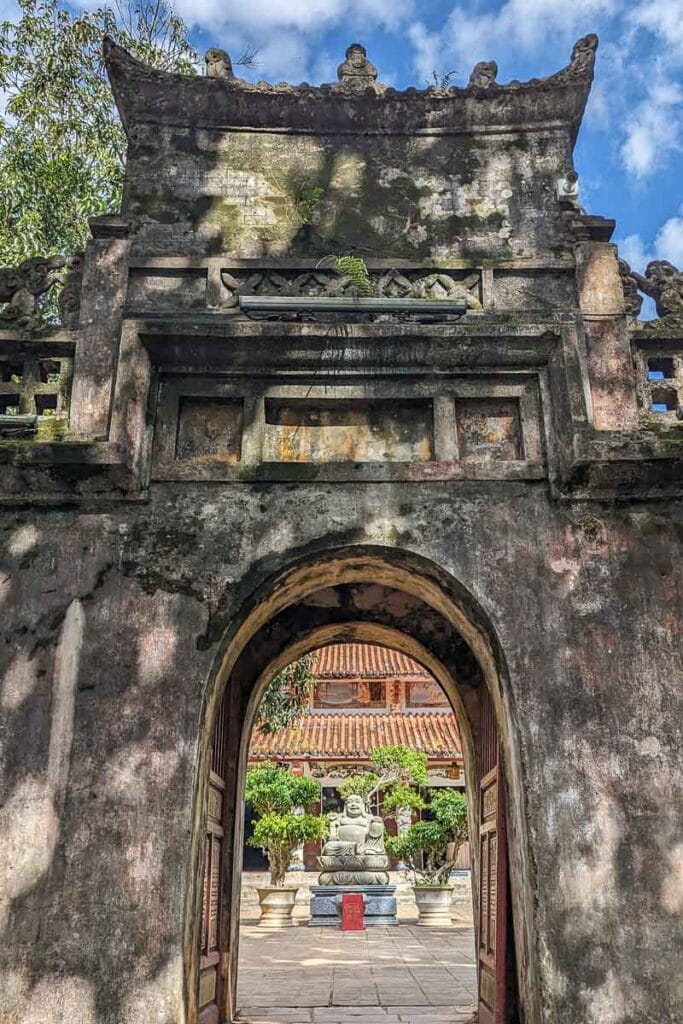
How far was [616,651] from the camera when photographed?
5590mm

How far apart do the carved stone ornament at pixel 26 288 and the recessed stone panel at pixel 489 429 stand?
3195 millimetres

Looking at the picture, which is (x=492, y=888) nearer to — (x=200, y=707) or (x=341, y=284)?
(x=200, y=707)

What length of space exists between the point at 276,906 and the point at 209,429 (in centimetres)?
1651

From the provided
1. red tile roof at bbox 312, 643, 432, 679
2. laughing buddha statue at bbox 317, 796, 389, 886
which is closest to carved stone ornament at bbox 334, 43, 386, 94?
laughing buddha statue at bbox 317, 796, 389, 886

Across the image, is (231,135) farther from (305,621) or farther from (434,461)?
(305,621)

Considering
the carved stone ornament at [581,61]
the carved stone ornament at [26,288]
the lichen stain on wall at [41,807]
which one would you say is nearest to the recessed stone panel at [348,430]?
the carved stone ornament at [26,288]

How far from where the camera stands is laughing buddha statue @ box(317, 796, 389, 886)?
21.0m

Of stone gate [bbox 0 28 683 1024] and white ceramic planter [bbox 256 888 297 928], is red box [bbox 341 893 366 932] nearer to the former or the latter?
white ceramic planter [bbox 256 888 297 928]

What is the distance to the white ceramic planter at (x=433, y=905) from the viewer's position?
65.0ft

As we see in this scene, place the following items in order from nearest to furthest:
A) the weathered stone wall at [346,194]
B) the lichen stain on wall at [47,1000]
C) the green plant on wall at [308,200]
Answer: the lichen stain on wall at [47,1000], the weathered stone wall at [346,194], the green plant on wall at [308,200]

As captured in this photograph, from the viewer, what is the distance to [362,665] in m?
29.6

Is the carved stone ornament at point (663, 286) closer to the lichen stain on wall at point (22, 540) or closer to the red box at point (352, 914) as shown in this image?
the lichen stain on wall at point (22, 540)

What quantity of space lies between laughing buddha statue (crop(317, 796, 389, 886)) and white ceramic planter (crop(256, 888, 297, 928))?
1320 mm

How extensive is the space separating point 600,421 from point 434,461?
1192 mm
